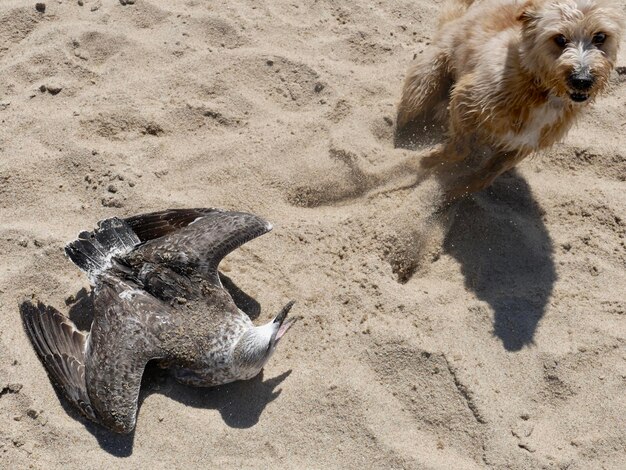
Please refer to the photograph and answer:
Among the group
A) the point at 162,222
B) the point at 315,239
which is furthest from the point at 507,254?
the point at 162,222

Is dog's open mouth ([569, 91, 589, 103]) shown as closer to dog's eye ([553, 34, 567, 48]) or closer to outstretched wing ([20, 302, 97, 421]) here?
dog's eye ([553, 34, 567, 48])

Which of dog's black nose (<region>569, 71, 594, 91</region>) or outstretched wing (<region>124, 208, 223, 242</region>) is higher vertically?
dog's black nose (<region>569, 71, 594, 91</region>)

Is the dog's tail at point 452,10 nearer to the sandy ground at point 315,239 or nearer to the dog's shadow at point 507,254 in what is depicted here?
the sandy ground at point 315,239

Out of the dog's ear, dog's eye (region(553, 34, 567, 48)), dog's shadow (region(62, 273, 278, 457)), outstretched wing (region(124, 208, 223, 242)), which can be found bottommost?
dog's shadow (region(62, 273, 278, 457))

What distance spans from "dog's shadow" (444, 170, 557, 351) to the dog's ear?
57.0 inches

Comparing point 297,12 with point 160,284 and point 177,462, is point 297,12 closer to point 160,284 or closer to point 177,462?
point 160,284

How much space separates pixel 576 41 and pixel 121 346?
3153 millimetres

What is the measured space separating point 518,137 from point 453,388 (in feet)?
5.69

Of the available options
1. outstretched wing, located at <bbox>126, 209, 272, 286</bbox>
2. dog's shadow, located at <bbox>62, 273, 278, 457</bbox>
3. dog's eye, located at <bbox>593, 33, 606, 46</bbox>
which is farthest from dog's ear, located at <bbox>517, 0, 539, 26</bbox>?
dog's shadow, located at <bbox>62, 273, 278, 457</bbox>

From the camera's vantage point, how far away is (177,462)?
3768mm

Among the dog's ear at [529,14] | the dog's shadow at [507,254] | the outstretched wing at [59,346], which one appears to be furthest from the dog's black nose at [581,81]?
the outstretched wing at [59,346]

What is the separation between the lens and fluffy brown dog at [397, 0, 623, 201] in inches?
150

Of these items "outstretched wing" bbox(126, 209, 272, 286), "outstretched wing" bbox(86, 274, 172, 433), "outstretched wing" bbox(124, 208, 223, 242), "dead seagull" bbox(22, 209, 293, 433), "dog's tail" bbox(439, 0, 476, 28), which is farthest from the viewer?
"dog's tail" bbox(439, 0, 476, 28)

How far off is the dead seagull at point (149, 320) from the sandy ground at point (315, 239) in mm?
178
